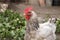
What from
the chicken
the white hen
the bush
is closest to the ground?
the bush

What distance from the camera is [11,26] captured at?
555 centimetres

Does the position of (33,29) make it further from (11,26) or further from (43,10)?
(43,10)

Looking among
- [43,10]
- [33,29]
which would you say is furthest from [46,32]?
[43,10]

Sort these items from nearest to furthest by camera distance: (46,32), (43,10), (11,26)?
(46,32) < (11,26) < (43,10)

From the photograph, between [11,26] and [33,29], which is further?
[11,26]

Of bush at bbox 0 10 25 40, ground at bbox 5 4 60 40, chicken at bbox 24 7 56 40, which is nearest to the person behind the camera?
chicken at bbox 24 7 56 40

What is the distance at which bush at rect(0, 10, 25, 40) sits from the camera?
512 cm

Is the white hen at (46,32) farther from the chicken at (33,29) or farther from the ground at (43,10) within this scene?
the ground at (43,10)

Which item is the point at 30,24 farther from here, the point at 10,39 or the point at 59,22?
the point at 59,22

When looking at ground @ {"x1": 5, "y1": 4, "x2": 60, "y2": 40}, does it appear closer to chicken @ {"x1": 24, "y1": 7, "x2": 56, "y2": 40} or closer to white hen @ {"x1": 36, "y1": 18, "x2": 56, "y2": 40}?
white hen @ {"x1": 36, "y1": 18, "x2": 56, "y2": 40}

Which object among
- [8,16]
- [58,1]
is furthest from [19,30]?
[58,1]

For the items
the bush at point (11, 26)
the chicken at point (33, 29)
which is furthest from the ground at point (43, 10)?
the chicken at point (33, 29)

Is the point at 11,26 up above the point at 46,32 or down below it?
below

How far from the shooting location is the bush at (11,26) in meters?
5.12
